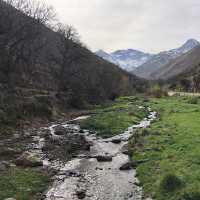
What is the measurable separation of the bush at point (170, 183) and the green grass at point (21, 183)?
8.93m

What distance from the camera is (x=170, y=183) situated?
24.5 m

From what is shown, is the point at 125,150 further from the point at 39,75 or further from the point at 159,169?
the point at 39,75

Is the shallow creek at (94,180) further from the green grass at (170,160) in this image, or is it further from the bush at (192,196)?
the bush at (192,196)

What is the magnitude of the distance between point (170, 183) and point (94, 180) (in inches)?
271

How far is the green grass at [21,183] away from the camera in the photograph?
24562 mm

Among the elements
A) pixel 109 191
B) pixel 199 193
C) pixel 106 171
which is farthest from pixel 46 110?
pixel 199 193

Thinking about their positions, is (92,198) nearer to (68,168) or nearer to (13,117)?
(68,168)

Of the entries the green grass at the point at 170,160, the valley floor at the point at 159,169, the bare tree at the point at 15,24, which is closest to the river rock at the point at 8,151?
the valley floor at the point at 159,169

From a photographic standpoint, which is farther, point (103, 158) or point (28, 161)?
point (103, 158)

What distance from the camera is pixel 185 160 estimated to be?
97.3 ft

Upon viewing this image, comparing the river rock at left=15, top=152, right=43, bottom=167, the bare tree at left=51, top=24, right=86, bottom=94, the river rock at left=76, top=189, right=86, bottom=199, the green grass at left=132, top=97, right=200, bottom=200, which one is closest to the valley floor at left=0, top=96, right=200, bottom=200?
the green grass at left=132, top=97, right=200, bottom=200

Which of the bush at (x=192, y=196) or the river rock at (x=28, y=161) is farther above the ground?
the bush at (x=192, y=196)

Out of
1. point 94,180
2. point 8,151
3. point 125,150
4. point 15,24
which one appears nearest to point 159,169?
point 94,180

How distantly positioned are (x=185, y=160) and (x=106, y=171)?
6948 millimetres
